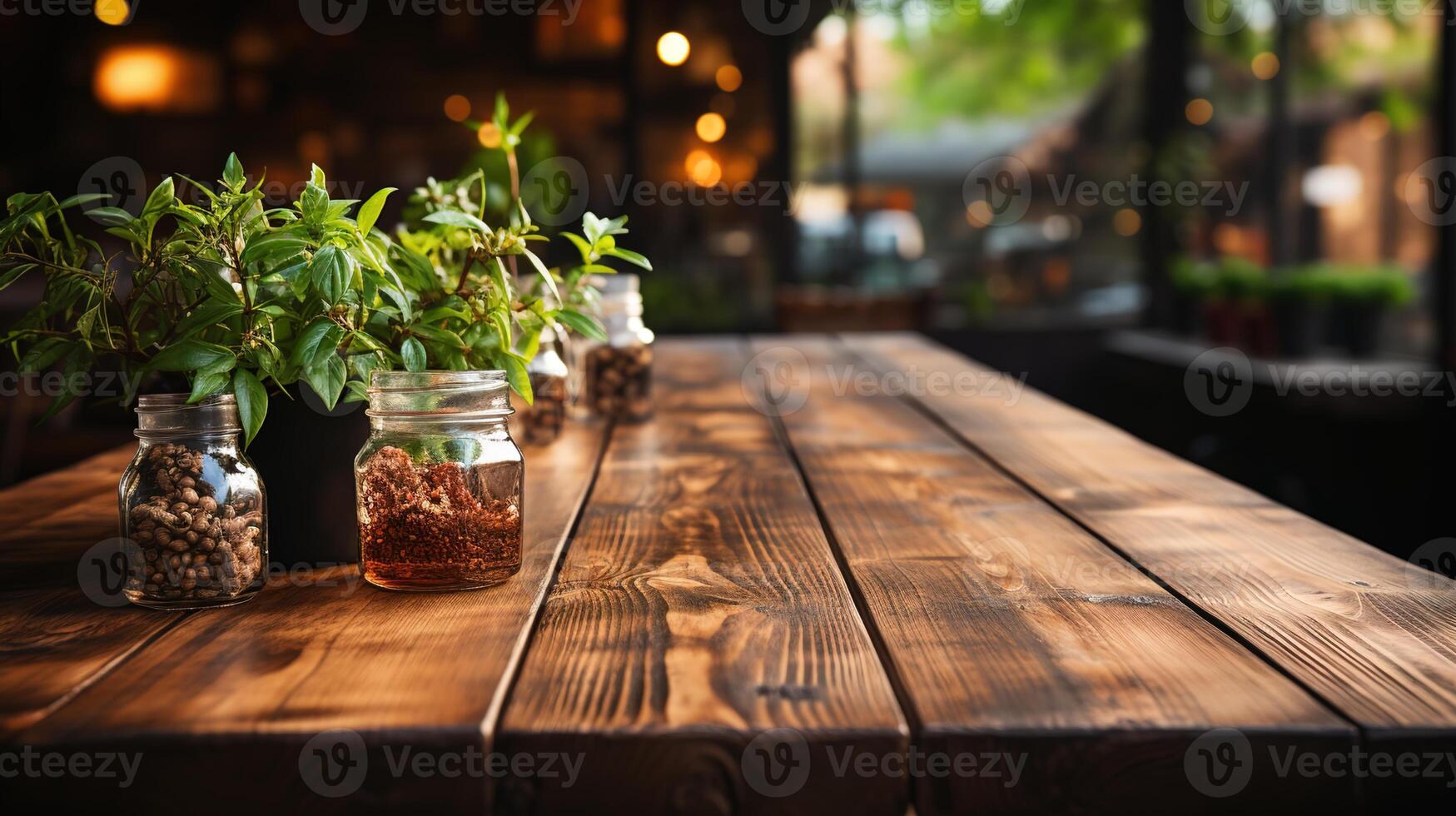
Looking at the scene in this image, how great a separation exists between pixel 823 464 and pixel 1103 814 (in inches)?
33.3

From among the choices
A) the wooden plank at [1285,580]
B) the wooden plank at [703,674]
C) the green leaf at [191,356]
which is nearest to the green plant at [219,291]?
the green leaf at [191,356]

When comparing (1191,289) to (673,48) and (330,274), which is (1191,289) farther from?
(330,274)

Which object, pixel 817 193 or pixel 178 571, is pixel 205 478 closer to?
pixel 178 571

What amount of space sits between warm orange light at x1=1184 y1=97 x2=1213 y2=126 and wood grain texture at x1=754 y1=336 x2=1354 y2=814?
5.03 m

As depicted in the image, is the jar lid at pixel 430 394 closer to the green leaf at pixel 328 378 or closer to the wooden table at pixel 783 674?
the green leaf at pixel 328 378

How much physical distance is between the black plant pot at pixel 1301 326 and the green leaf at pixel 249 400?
4.16m

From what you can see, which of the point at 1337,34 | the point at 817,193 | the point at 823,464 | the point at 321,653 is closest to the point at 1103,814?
the point at 321,653

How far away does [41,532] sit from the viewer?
1.08 meters

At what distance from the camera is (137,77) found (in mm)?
5918

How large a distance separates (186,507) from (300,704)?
23cm

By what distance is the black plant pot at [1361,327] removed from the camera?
13.0 feet

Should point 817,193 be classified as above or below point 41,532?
above

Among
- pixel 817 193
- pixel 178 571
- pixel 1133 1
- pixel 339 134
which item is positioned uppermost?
pixel 1133 1

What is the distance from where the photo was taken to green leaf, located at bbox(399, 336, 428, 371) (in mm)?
835
